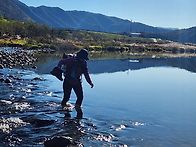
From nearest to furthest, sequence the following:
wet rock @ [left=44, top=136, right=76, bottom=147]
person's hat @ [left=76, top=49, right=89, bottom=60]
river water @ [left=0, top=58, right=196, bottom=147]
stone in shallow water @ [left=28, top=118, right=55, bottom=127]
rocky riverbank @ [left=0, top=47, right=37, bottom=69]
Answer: wet rock @ [left=44, top=136, right=76, bottom=147]
river water @ [left=0, top=58, right=196, bottom=147]
stone in shallow water @ [left=28, top=118, right=55, bottom=127]
person's hat @ [left=76, top=49, right=89, bottom=60]
rocky riverbank @ [left=0, top=47, right=37, bottom=69]

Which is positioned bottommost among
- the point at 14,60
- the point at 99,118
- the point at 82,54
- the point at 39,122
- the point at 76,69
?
the point at 99,118

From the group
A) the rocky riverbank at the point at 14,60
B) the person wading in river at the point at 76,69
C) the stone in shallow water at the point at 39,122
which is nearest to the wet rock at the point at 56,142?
the stone in shallow water at the point at 39,122

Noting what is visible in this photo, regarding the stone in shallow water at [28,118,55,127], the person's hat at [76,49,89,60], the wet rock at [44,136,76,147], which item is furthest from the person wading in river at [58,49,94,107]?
the wet rock at [44,136,76,147]

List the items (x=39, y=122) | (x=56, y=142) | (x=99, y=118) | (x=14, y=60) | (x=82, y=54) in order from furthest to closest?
(x=14, y=60), (x=99, y=118), (x=82, y=54), (x=39, y=122), (x=56, y=142)

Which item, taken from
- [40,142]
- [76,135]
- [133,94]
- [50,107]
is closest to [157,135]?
[76,135]

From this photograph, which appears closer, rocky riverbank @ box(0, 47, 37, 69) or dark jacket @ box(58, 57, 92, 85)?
dark jacket @ box(58, 57, 92, 85)

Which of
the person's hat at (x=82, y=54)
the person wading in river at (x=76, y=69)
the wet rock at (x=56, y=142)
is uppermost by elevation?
the person's hat at (x=82, y=54)

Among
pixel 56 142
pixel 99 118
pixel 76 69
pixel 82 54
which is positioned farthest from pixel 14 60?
pixel 56 142

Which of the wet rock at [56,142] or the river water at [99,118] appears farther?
the river water at [99,118]

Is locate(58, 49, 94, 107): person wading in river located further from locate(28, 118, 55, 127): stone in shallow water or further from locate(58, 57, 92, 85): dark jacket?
locate(28, 118, 55, 127): stone in shallow water

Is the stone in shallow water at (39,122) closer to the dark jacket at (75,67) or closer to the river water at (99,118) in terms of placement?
the river water at (99,118)

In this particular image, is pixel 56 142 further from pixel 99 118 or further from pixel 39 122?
pixel 99 118

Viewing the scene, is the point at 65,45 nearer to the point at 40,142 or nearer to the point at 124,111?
the point at 124,111

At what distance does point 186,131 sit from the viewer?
17.6 m
